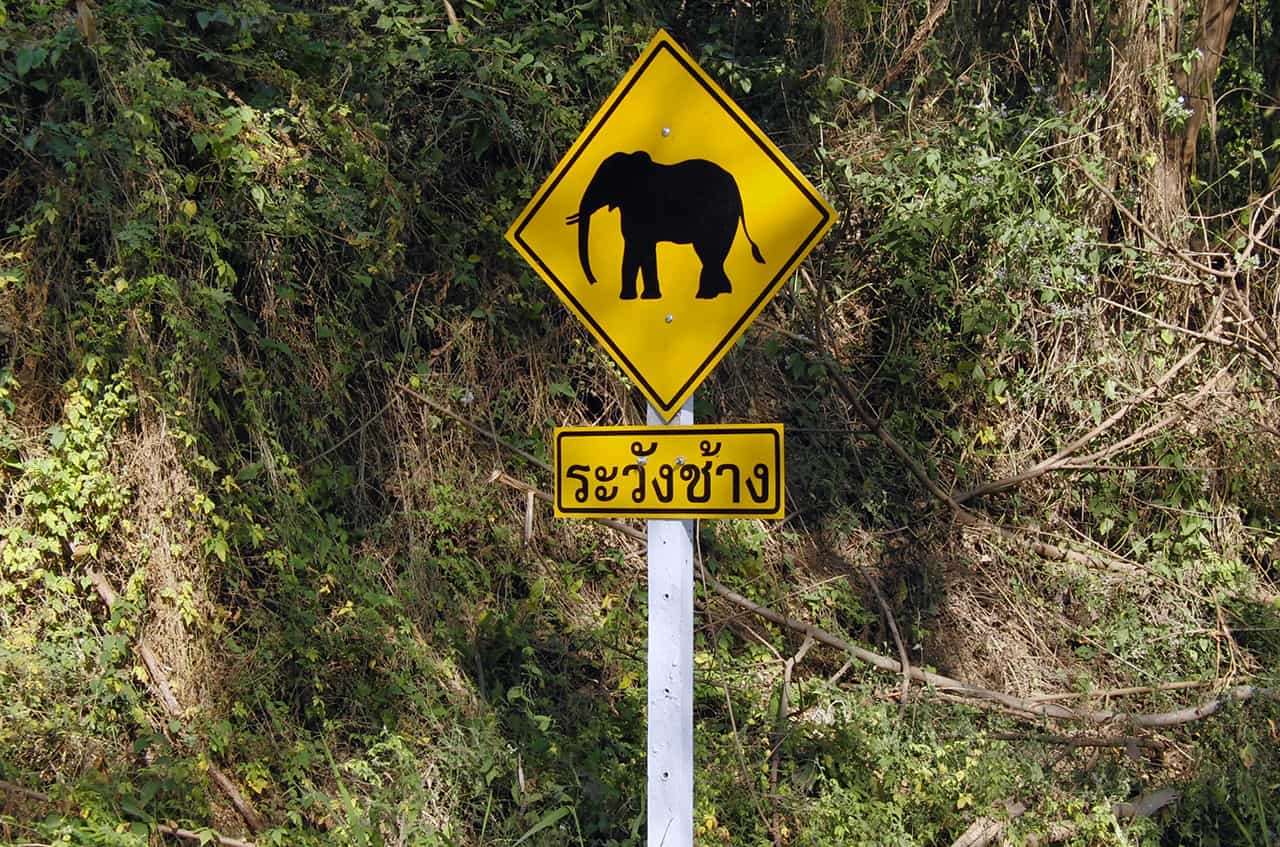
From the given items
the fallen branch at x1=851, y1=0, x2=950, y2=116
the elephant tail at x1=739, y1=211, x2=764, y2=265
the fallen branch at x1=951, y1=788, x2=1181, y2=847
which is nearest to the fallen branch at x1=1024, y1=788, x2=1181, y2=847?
the fallen branch at x1=951, y1=788, x2=1181, y2=847

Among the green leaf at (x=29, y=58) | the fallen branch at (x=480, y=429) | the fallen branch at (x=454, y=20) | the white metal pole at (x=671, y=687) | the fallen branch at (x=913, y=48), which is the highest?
the fallen branch at (x=913, y=48)

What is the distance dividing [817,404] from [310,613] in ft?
12.2

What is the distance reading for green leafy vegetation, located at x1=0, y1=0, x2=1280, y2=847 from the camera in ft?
16.9

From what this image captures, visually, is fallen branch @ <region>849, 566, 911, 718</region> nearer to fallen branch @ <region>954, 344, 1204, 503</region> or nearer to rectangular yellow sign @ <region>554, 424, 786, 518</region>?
fallen branch @ <region>954, 344, 1204, 503</region>

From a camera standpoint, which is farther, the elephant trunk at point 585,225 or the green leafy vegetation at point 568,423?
the green leafy vegetation at point 568,423

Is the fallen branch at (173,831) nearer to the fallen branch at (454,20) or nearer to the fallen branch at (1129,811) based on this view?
the fallen branch at (1129,811)

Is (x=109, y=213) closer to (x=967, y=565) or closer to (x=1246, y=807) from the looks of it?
(x=967, y=565)

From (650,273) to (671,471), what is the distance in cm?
62

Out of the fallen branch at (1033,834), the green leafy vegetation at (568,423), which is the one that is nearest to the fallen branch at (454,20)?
the green leafy vegetation at (568,423)

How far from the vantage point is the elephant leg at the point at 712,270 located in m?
3.36

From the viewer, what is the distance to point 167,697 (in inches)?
206

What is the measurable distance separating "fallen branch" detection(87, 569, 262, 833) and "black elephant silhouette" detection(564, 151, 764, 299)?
2.94 metres

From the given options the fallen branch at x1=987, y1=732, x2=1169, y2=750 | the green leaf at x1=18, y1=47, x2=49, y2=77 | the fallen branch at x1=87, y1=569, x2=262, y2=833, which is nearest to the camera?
the fallen branch at x1=87, y1=569, x2=262, y2=833

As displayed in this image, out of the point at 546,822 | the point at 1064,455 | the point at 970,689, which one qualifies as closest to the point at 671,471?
the point at 546,822
